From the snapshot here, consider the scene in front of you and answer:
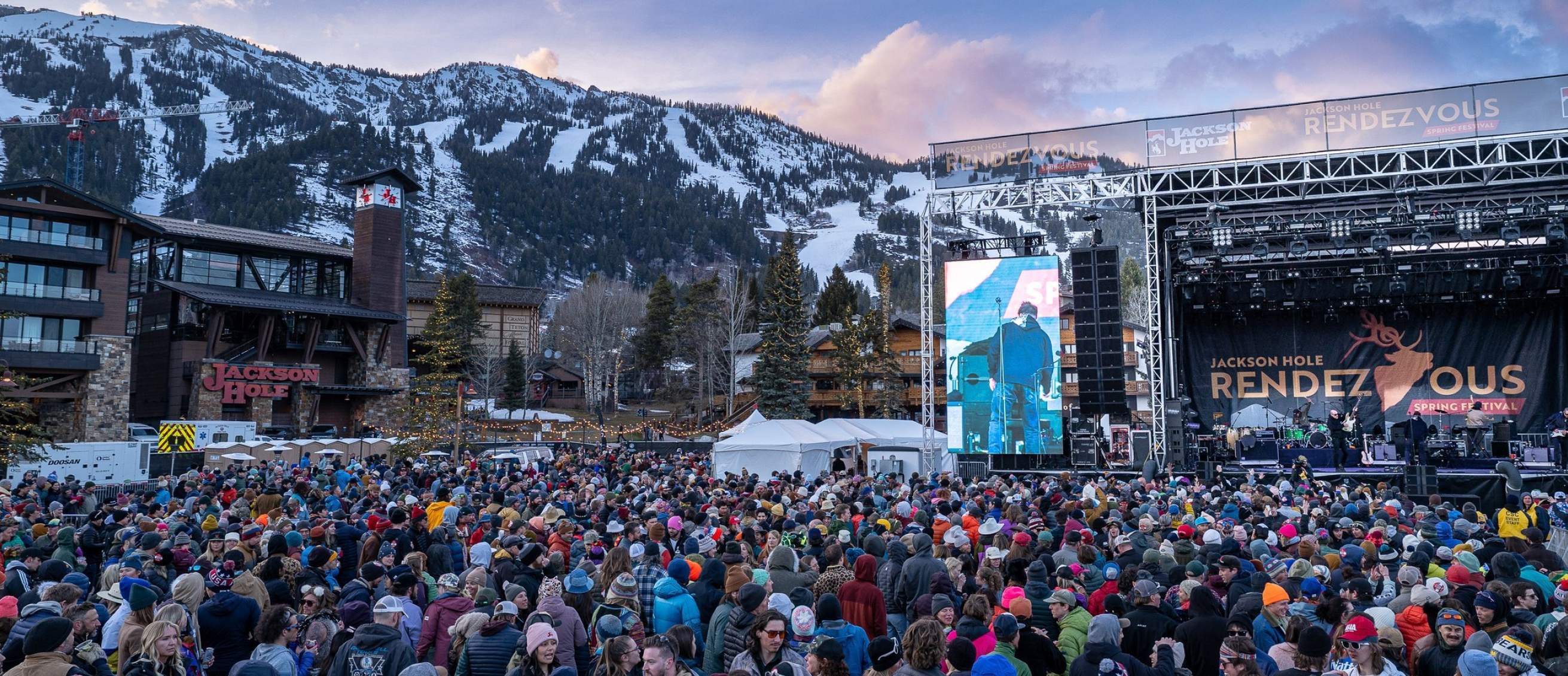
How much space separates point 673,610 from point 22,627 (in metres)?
3.82

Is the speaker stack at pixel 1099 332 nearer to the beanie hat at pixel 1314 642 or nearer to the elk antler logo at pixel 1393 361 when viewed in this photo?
A: the elk antler logo at pixel 1393 361

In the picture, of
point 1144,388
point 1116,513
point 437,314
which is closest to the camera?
point 1116,513

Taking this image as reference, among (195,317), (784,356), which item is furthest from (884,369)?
(195,317)

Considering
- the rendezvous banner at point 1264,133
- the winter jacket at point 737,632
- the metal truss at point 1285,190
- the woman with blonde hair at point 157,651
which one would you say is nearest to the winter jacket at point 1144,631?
the winter jacket at point 737,632

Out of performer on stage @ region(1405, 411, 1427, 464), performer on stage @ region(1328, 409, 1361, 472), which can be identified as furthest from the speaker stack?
performer on stage @ region(1405, 411, 1427, 464)

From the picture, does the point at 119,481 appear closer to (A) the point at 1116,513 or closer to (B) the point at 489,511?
(B) the point at 489,511

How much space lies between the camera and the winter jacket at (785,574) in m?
7.14

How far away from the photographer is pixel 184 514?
11.7 metres

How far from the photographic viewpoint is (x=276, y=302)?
1817 inches

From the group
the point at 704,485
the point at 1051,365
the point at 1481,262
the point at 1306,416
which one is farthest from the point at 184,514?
the point at 1481,262

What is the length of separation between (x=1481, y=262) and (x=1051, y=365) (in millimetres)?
12107

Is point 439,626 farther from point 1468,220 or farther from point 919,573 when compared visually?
point 1468,220

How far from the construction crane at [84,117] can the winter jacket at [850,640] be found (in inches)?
4210

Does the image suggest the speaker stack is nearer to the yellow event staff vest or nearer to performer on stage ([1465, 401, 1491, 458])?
performer on stage ([1465, 401, 1491, 458])
